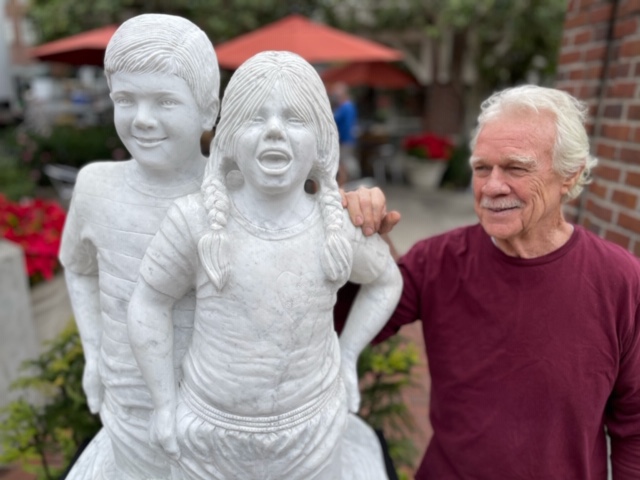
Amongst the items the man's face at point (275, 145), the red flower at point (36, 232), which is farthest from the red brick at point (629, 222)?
the red flower at point (36, 232)

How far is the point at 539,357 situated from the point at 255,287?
91 centimetres

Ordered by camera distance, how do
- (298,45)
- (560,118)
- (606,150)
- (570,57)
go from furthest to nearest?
(298,45)
(570,57)
(606,150)
(560,118)

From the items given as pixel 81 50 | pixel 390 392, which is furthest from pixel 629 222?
pixel 81 50

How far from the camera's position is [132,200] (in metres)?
1.39

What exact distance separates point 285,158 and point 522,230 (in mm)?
779

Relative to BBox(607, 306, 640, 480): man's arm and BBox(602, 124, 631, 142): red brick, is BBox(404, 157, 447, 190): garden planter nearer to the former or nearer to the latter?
BBox(602, 124, 631, 142): red brick

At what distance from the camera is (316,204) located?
1.37m

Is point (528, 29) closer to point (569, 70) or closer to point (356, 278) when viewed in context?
point (569, 70)

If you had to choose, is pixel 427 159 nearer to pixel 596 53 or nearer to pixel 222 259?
pixel 596 53

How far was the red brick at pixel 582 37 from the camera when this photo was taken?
2.86 metres

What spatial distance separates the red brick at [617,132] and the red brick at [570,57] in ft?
1.71

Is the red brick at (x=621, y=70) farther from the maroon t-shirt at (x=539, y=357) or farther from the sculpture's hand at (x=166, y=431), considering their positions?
the sculpture's hand at (x=166, y=431)

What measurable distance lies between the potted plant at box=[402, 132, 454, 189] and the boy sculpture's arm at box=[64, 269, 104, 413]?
27.8ft

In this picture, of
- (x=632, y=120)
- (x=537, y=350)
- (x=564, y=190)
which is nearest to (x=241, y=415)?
(x=537, y=350)
